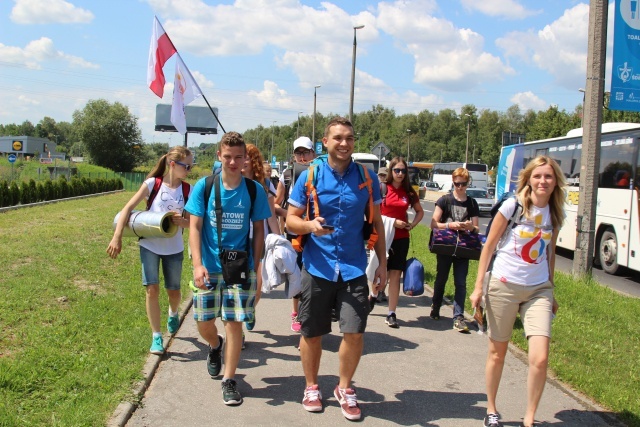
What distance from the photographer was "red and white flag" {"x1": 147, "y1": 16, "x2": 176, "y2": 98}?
877 centimetres

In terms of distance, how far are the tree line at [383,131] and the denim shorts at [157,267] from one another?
27.8 metres

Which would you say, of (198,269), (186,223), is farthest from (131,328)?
(198,269)

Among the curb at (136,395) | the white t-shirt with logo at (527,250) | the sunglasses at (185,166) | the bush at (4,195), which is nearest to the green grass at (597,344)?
the white t-shirt with logo at (527,250)

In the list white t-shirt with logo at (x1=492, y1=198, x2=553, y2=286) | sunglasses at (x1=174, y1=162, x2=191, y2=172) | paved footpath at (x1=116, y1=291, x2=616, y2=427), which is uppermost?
sunglasses at (x1=174, y1=162, x2=191, y2=172)

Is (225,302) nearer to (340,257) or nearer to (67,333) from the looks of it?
(340,257)

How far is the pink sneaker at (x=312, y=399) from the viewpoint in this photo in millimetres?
4121

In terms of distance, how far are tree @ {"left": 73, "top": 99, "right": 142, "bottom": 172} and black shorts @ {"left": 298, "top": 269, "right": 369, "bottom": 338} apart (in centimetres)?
6596

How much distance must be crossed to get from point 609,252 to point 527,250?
10.3 meters

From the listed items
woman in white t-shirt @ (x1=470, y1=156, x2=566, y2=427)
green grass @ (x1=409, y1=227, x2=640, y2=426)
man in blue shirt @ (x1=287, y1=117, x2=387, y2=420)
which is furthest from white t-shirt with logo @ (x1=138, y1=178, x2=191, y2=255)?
green grass @ (x1=409, y1=227, x2=640, y2=426)

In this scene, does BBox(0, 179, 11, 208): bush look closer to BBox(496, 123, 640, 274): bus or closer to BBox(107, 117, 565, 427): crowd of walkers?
BBox(496, 123, 640, 274): bus

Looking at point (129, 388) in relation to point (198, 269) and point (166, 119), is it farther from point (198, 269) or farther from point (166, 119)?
point (166, 119)

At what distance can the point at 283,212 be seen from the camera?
6219 millimetres

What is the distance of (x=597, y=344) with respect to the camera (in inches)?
237

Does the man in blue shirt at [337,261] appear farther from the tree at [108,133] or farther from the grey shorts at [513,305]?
the tree at [108,133]
